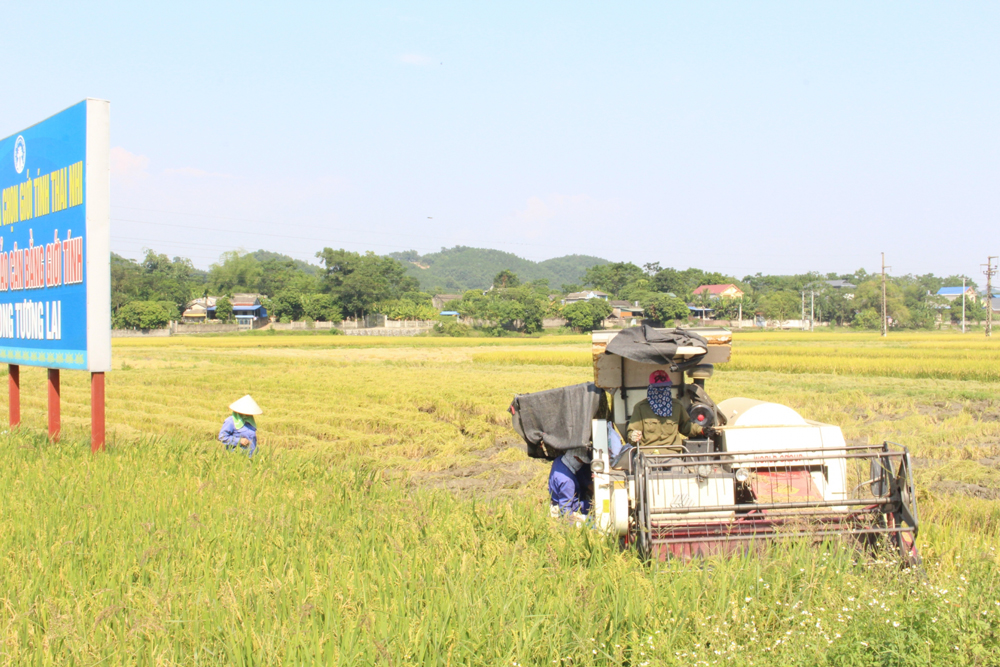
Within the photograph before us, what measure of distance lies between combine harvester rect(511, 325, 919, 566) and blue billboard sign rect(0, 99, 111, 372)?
437 centimetres

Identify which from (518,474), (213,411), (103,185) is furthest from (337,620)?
(213,411)

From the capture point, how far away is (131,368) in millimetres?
30625

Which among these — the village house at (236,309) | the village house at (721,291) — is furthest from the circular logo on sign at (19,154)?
the village house at (721,291)

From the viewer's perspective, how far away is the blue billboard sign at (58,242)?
7363 mm

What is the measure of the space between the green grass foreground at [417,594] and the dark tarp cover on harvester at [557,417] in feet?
3.35

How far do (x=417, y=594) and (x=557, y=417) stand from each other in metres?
2.95

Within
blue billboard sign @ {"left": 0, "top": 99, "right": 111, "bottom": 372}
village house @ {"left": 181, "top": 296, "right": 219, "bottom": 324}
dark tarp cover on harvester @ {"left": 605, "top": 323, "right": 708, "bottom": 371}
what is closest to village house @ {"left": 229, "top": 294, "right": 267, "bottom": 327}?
village house @ {"left": 181, "top": 296, "right": 219, "bottom": 324}

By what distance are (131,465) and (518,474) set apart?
208 inches

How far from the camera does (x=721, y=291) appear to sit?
127m

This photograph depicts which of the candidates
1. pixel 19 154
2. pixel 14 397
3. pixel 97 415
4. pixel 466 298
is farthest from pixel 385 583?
pixel 466 298

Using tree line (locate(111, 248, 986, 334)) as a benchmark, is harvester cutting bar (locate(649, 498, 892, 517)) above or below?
below

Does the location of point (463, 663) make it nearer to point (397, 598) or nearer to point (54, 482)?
point (397, 598)

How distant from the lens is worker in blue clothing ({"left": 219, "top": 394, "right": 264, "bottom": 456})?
824 centimetres

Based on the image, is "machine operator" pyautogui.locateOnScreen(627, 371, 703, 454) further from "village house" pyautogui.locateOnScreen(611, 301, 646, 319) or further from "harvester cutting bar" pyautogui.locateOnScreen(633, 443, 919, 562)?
"village house" pyautogui.locateOnScreen(611, 301, 646, 319)
